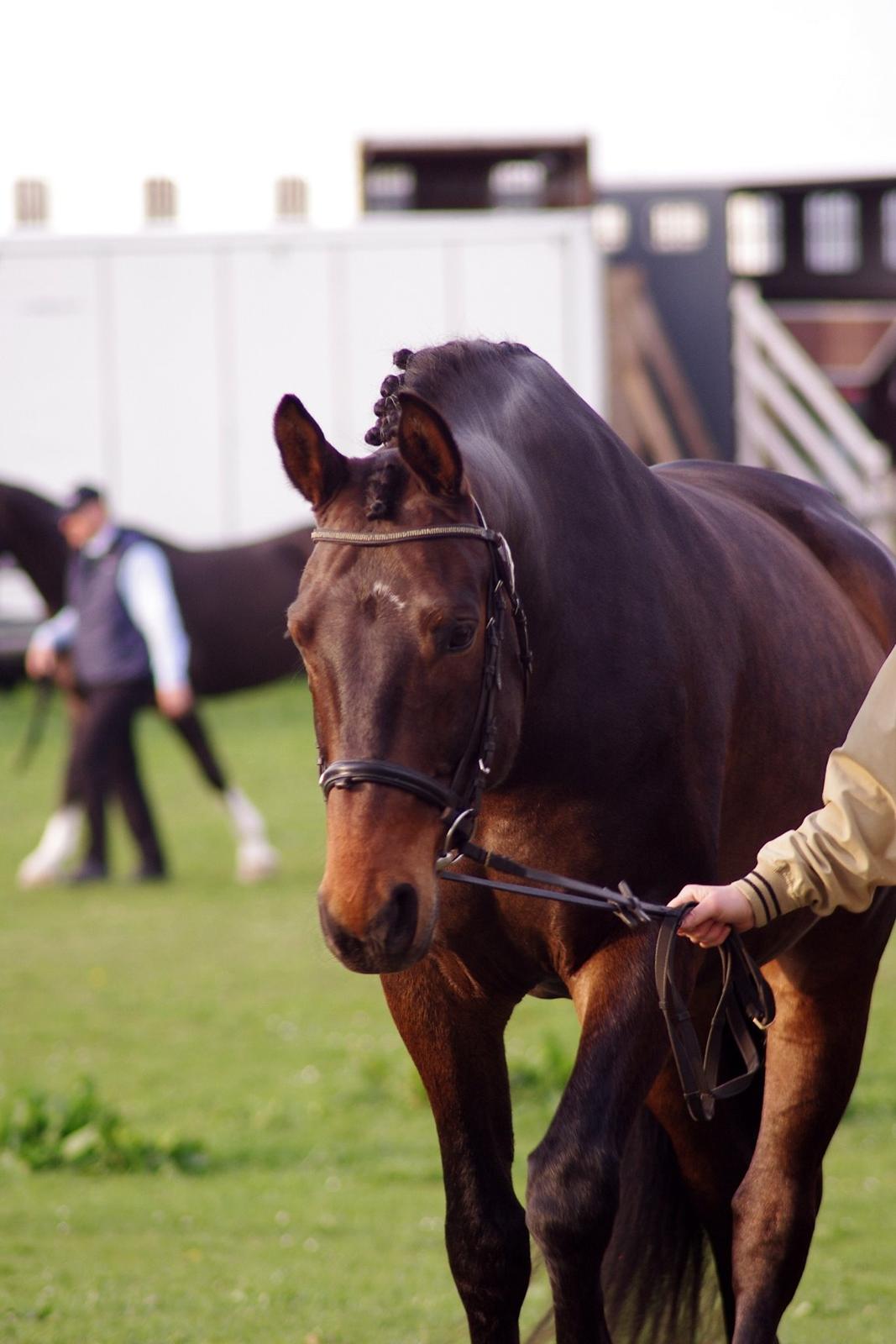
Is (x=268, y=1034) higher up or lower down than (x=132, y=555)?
lower down

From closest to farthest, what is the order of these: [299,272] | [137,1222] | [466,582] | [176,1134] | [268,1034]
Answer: [466,582]
[137,1222]
[176,1134]
[268,1034]
[299,272]

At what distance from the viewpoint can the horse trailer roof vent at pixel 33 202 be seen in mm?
19141

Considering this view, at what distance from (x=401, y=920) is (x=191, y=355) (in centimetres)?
1435

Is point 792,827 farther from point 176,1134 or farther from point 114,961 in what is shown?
point 114,961

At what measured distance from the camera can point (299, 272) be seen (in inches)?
636

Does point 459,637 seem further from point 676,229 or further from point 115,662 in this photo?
point 676,229

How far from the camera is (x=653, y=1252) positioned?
3.59m

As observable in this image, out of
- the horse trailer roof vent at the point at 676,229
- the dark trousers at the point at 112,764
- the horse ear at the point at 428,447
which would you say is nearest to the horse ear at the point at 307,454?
the horse ear at the point at 428,447

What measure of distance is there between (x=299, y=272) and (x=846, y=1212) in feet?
41.0

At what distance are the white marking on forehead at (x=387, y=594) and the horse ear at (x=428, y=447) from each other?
181 mm

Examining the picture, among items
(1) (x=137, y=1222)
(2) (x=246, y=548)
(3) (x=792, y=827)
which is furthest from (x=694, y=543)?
(2) (x=246, y=548)

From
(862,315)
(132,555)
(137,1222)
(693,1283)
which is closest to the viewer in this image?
(693,1283)

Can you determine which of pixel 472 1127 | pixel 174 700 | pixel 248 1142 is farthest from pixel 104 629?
pixel 472 1127

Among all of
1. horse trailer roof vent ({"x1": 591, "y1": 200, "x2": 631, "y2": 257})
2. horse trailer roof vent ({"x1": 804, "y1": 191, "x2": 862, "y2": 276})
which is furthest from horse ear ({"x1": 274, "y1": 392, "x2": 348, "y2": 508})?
horse trailer roof vent ({"x1": 804, "y1": 191, "x2": 862, "y2": 276})
